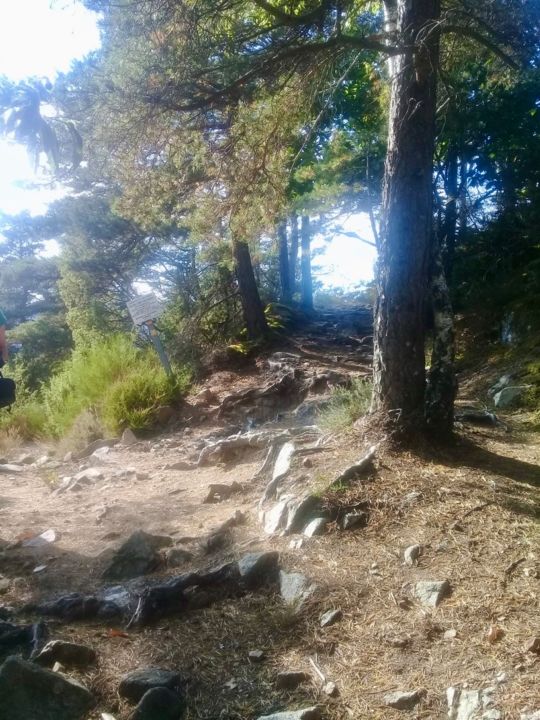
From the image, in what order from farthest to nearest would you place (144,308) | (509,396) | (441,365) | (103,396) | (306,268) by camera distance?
(306,268)
(144,308)
(103,396)
(509,396)
(441,365)

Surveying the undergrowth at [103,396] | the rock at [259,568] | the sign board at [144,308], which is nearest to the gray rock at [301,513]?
the rock at [259,568]

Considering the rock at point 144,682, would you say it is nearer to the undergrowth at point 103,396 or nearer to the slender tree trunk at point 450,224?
the undergrowth at point 103,396

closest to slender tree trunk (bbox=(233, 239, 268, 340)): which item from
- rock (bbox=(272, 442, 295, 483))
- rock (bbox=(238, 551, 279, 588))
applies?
rock (bbox=(272, 442, 295, 483))

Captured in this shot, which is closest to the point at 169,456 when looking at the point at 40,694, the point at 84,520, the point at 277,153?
the point at 84,520

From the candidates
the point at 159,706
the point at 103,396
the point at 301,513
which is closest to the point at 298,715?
the point at 159,706

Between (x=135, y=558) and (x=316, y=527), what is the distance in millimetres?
1139

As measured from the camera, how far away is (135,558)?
340cm

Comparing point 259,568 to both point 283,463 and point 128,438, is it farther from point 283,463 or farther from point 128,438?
point 128,438

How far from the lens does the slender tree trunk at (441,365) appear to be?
407cm

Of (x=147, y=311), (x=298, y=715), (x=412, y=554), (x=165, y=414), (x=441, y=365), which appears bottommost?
(x=165, y=414)

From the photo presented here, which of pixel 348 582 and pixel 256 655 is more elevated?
pixel 348 582

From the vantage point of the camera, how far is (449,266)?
35.7 feet

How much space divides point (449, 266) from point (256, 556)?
29.9 ft

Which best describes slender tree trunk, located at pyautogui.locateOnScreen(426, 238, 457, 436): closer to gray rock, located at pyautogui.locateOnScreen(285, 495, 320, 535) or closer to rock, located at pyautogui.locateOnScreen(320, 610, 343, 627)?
gray rock, located at pyautogui.locateOnScreen(285, 495, 320, 535)
